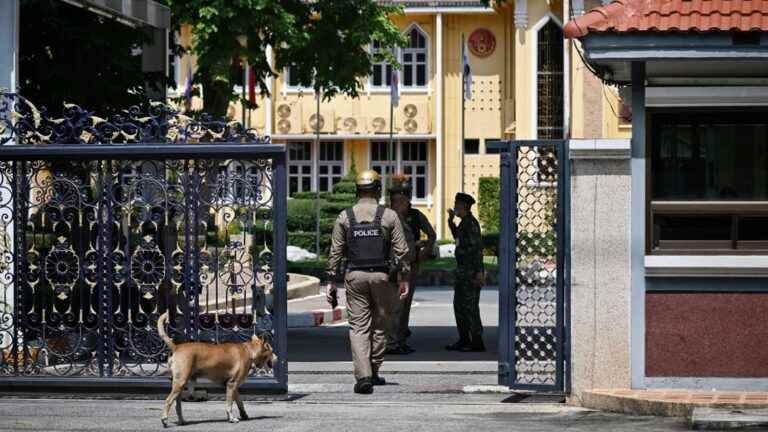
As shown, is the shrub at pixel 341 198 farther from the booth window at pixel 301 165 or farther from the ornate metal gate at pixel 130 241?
the ornate metal gate at pixel 130 241

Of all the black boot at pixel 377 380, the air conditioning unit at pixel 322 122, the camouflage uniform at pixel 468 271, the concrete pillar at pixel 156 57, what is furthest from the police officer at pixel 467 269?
the air conditioning unit at pixel 322 122

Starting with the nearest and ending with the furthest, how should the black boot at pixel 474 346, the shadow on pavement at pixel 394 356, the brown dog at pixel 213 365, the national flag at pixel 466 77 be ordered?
the brown dog at pixel 213 365 < the shadow on pavement at pixel 394 356 < the black boot at pixel 474 346 < the national flag at pixel 466 77

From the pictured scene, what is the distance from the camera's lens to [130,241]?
49.3 feet

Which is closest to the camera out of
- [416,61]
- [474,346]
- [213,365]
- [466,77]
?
[213,365]

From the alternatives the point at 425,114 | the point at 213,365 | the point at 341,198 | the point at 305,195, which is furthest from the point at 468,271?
the point at 425,114

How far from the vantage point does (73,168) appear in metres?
15.2

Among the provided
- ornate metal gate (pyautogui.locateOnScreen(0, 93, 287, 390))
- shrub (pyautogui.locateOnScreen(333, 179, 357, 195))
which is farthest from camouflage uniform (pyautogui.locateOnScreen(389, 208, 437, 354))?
shrub (pyautogui.locateOnScreen(333, 179, 357, 195))

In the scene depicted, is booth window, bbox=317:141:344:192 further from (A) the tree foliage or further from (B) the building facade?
(B) the building facade

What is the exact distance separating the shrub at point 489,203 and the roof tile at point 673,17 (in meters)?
36.6

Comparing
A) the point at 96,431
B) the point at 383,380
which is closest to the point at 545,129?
the point at 383,380

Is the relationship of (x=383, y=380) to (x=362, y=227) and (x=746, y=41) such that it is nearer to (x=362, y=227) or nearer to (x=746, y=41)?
(x=362, y=227)

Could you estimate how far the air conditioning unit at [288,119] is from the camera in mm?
54594

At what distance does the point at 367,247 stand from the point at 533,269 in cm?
152

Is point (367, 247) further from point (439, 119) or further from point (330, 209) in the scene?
point (439, 119)
